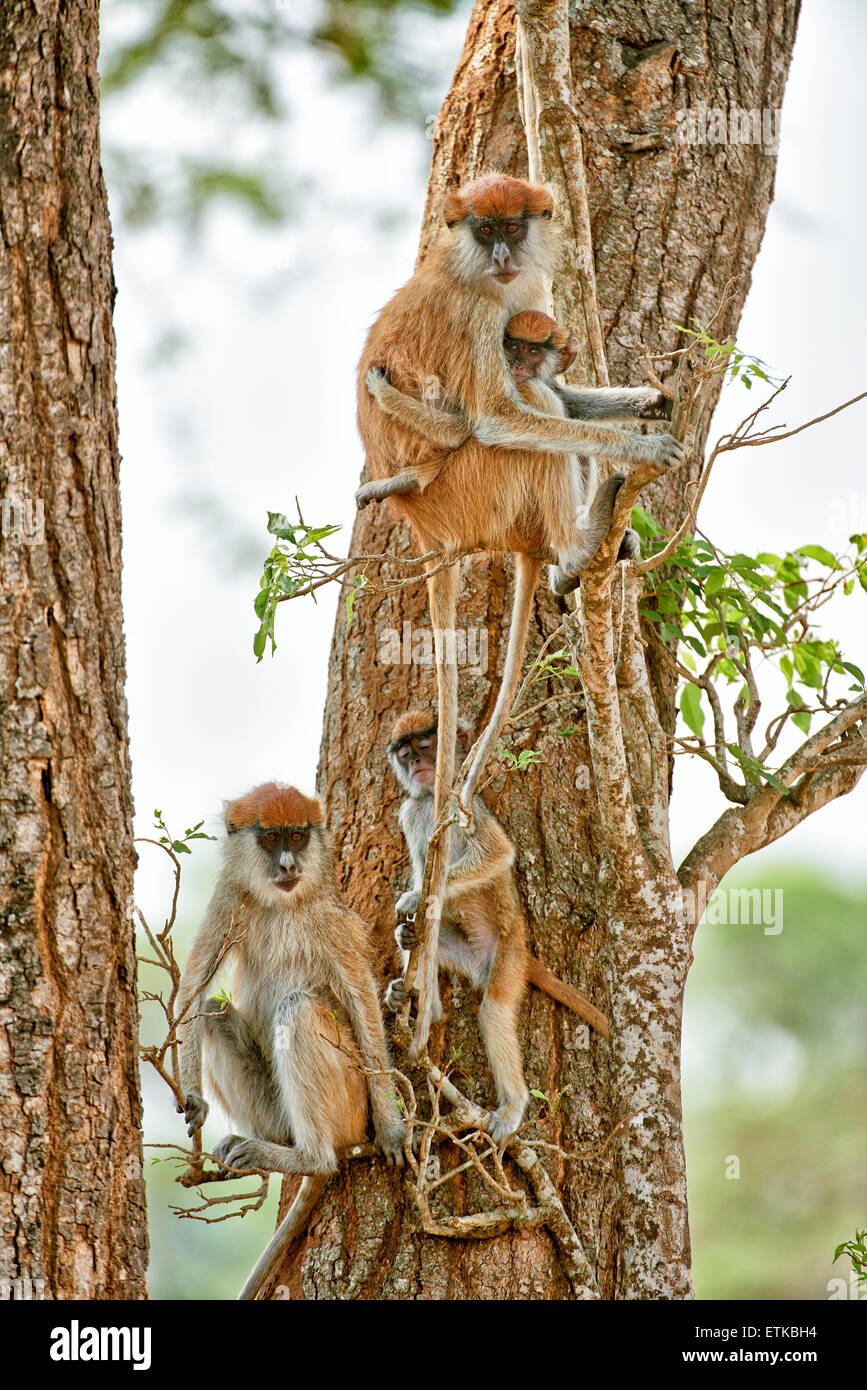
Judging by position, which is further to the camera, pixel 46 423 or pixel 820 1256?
pixel 820 1256

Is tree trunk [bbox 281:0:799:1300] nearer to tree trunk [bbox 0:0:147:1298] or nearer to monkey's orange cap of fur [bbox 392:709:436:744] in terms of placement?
monkey's orange cap of fur [bbox 392:709:436:744]

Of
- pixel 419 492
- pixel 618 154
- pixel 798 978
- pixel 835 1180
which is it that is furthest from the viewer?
pixel 798 978

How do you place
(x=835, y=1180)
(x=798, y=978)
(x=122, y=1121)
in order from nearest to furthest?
(x=122, y=1121)
(x=835, y=1180)
(x=798, y=978)

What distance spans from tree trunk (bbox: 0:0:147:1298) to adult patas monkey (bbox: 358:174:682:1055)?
58.0 inches

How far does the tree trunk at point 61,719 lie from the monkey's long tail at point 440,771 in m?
1.19

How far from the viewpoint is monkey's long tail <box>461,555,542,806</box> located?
398 centimetres

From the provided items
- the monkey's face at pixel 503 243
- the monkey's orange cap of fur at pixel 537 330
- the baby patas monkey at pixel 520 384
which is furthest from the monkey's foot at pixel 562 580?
the monkey's face at pixel 503 243

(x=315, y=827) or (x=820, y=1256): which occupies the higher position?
(x=315, y=827)

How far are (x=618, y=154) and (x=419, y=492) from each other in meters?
2.02

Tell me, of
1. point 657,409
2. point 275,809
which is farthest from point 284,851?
point 657,409

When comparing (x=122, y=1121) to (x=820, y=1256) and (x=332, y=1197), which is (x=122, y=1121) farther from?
(x=820, y=1256)

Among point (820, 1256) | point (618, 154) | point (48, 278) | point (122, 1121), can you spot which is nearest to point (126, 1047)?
point (122, 1121)

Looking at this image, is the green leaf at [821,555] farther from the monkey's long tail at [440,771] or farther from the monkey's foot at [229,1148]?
the monkey's foot at [229,1148]

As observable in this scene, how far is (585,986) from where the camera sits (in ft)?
14.6
